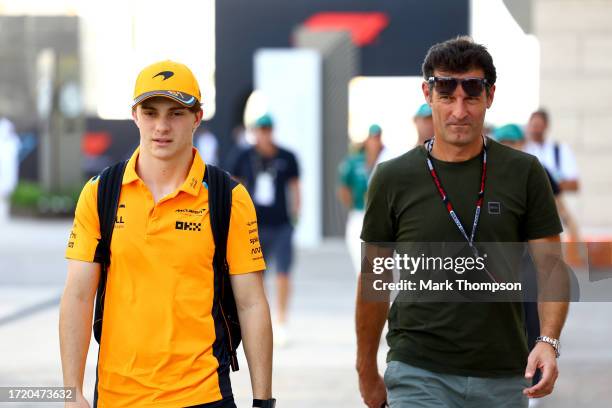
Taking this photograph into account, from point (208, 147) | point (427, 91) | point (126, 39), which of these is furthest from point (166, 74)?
point (126, 39)

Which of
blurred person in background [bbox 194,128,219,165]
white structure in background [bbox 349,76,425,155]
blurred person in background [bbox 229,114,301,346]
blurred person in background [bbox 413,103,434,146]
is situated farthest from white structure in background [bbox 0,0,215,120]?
blurred person in background [bbox 413,103,434,146]

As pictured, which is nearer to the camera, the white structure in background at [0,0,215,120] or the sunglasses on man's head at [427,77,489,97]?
the sunglasses on man's head at [427,77,489,97]

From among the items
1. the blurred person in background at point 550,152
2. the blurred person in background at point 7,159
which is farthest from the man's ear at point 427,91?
the blurred person in background at point 7,159

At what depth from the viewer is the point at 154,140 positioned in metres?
3.89

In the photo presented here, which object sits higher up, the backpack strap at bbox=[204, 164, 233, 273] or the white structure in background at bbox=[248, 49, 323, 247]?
the white structure in background at bbox=[248, 49, 323, 247]

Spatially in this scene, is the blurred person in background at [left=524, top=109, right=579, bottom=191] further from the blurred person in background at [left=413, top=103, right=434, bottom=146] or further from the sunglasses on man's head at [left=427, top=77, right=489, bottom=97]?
the sunglasses on man's head at [left=427, top=77, right=489, bottom=97]

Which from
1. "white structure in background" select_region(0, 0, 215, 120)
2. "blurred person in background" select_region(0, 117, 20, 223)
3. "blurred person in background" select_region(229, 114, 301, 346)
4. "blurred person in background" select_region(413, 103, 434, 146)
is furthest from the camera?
"blurred person in background" select_region(0, 117, 20, 223)

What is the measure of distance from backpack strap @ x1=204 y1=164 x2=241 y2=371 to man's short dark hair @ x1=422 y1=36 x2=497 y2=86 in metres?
0.81

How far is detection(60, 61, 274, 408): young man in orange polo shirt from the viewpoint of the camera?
12.5ft

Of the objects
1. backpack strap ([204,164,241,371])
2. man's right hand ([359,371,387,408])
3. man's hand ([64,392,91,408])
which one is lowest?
man's right hand ([359,371,387,408])

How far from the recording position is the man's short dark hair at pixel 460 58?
4113 millimetres

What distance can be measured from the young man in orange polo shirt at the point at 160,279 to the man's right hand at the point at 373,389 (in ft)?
1.51

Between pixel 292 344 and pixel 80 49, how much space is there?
22.4 meters

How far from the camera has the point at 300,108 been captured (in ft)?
69.8
